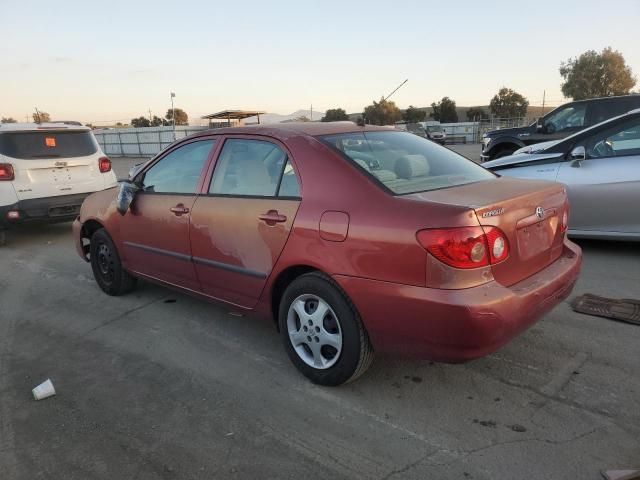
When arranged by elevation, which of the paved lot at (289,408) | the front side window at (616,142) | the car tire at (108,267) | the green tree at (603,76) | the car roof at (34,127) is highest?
the green tree at (603,76)

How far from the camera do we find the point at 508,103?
65500 millimetres

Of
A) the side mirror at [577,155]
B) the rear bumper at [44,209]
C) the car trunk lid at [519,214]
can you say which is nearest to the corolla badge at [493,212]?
the car trunk lid at [519,214]

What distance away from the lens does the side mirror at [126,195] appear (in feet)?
14.5

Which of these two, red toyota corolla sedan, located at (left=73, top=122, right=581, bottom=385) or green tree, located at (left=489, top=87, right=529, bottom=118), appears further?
green tree, located at (left=489, top=87, right=529, bottom=118)

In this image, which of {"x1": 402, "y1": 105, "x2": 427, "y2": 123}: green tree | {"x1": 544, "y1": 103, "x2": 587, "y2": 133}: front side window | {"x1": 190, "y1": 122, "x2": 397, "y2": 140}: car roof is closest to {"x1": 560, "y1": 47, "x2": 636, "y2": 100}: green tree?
{"x1": 402, "y1": 105, "x2": 427, "y2": 123}: green tree

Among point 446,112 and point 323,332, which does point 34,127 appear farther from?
point 446,112

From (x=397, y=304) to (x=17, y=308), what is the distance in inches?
161

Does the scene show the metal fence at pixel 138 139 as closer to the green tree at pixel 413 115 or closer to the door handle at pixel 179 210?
the door handle at pixel 179 210

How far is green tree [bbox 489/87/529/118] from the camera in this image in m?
64.9

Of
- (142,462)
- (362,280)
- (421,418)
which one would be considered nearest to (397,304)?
(362,280)

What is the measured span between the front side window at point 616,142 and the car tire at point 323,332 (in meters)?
4.17

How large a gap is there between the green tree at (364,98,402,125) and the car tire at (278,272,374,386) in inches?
2023

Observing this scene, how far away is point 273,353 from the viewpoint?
366cm

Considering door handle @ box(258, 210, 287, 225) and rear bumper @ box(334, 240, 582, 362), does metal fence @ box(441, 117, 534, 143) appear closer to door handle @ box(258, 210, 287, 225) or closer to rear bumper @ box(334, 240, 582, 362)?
door handle @ box(258, 210, 287, 225)
